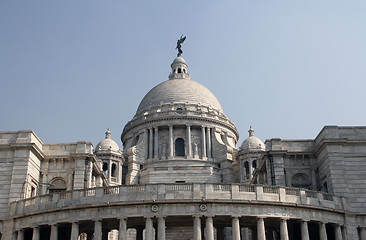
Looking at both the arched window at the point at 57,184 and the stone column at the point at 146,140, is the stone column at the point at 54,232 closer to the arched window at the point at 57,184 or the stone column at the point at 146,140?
the arched window at the point at 57,184

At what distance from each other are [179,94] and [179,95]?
32 cm

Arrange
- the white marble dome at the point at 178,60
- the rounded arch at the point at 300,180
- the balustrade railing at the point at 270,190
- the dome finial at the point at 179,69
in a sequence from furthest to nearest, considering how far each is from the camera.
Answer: the white marble dome at the point at 178,60
the dome finial at the point at 179,69
the rounded arch at the point at 300,180
the balustrade railing at the point at 270,190

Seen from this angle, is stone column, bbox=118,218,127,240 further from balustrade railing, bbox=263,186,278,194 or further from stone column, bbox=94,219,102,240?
balustrade railing, bbox=263,186,278,194

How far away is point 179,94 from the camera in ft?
306

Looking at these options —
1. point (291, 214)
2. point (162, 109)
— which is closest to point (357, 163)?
point (291, 214)

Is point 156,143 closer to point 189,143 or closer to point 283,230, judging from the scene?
point 189,143

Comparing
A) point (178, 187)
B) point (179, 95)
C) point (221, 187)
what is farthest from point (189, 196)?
point (179, 95)

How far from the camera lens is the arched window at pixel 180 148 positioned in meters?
85.8

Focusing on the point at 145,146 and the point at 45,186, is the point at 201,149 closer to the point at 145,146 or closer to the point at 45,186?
the point at 145,146

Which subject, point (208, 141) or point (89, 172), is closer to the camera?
point (89, 172)

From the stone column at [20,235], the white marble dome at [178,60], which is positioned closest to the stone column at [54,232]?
the stone column at [20,235]

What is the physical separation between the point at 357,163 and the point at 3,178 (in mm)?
35368

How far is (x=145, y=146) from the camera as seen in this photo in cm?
8612

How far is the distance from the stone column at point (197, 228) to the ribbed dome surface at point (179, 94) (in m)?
54.6
